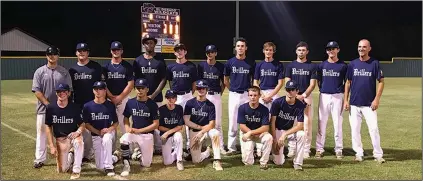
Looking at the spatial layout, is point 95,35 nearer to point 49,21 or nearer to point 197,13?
point 49,21

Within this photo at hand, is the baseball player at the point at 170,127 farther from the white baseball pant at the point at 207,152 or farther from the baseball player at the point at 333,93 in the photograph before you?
the baseball player at the point at 333,93

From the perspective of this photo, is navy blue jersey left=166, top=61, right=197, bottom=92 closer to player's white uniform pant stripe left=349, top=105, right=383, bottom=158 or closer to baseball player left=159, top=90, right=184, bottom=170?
baseball player left=159, top=90, right=184, bottom=170

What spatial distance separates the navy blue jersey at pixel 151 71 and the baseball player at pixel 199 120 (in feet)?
2.41

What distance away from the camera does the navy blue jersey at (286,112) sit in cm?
638

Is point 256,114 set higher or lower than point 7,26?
lower

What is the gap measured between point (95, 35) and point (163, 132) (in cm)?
2688

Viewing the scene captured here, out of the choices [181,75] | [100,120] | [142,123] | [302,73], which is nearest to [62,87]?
[100,120]

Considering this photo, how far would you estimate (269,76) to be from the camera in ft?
23.0

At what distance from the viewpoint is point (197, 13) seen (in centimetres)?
3341

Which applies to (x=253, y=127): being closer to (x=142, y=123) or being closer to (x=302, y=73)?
(x=302, y=73)

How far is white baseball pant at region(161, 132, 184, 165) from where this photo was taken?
6.20m

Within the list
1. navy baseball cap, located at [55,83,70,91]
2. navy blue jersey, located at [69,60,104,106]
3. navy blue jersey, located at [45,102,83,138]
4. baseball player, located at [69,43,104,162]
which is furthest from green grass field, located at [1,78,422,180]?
navy baseball cap, located at [55,83,70,91]

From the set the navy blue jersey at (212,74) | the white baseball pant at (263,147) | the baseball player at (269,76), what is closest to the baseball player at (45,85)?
the navy blue jersey at (212,74)

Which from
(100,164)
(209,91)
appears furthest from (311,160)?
(100,164)
